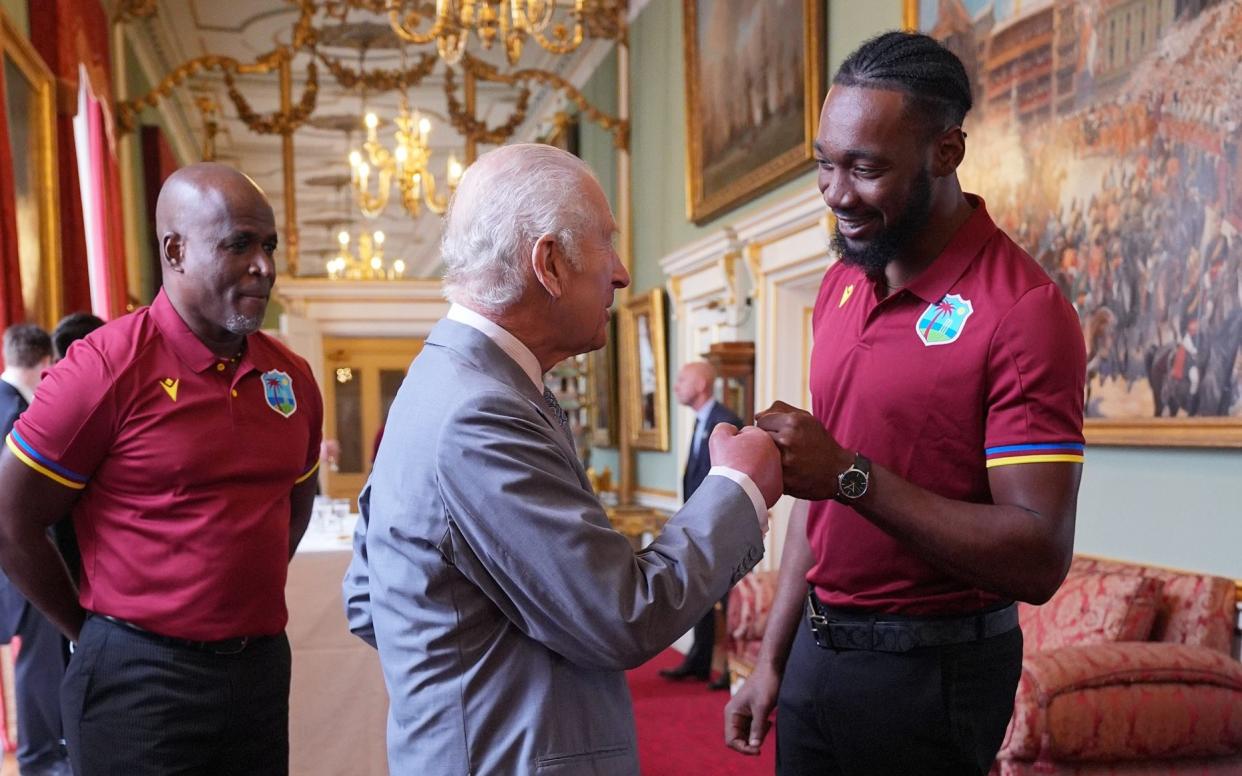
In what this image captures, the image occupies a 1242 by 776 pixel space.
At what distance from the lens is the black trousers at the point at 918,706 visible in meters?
1.59

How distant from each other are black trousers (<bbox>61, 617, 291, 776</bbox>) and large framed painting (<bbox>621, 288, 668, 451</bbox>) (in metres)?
5.95

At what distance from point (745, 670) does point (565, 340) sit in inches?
167

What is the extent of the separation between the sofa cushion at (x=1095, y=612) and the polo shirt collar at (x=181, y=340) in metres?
2.71

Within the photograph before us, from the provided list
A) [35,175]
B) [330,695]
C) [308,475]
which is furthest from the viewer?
[35,175]

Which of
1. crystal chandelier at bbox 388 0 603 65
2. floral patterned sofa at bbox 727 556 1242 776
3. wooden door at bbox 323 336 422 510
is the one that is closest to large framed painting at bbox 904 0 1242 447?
floral patterned sofa at bbox 727 556 1242 776

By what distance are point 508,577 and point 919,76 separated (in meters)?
1.02

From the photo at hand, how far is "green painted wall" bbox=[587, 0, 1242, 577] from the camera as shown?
10.2 ft

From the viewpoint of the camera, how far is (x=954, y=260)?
1.63 m

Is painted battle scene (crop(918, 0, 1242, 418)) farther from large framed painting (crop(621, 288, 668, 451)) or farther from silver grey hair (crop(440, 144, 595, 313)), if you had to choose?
large framed painting (crop(621, 288, 668, 451))

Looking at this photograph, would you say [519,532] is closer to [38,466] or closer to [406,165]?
[38,466]

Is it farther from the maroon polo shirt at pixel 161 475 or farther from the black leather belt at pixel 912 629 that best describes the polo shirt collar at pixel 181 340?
the black leather belt at pixel 912 629

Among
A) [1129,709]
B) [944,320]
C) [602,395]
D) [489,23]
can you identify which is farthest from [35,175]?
[1129,709]

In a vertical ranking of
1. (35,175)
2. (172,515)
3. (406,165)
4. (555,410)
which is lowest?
(172,515)

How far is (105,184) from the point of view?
7.36 meters
